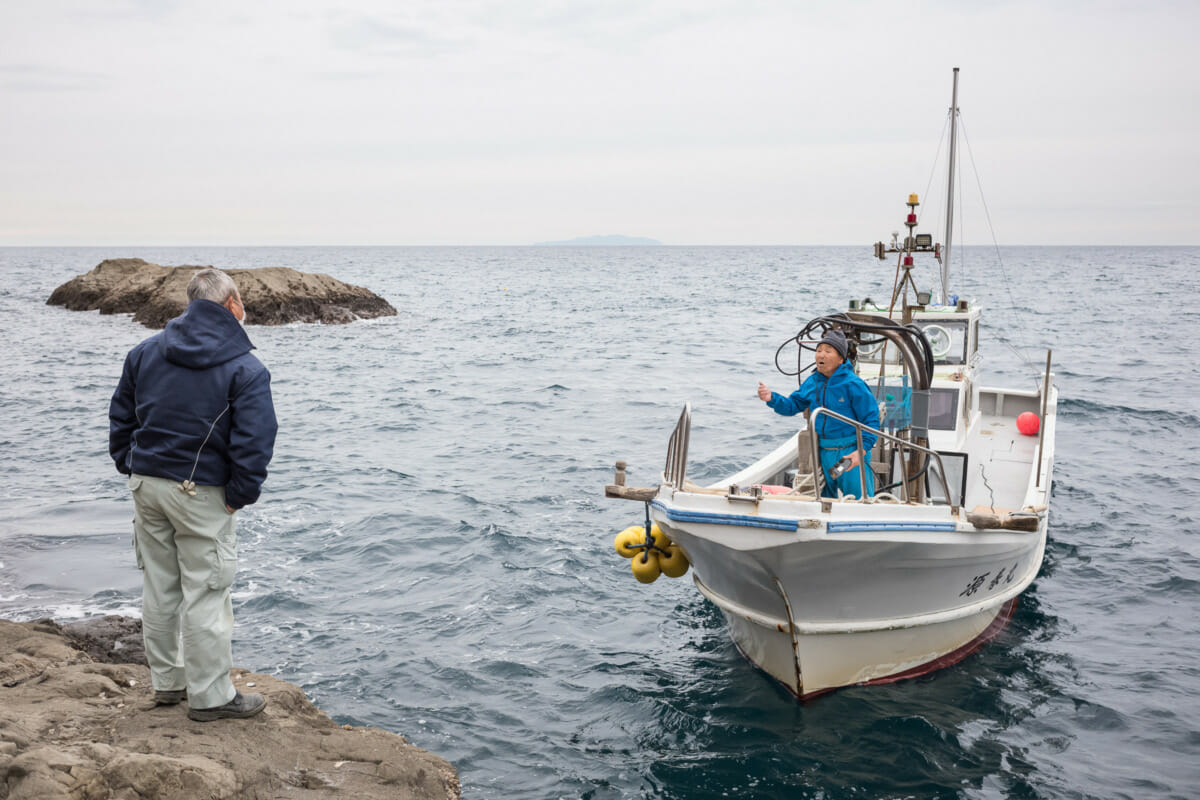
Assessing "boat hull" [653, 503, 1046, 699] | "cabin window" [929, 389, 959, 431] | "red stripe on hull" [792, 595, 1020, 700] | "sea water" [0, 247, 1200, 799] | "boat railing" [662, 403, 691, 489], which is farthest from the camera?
"cabin window" [929, 389, 959, 431]

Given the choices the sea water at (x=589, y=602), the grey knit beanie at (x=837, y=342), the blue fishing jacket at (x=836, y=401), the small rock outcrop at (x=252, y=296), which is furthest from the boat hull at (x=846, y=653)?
the small rock outcrop at (x=252, y=296)

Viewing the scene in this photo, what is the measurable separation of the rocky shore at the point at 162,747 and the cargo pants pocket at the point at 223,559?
796 mm

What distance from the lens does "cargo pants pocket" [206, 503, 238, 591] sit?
4.71 m

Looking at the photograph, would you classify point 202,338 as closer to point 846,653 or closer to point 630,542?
point 630,542

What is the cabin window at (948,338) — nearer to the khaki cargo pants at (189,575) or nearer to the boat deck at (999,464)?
the boat deck at (999,464)

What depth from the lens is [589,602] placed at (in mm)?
9922

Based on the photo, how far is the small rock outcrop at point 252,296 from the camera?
37.3 m

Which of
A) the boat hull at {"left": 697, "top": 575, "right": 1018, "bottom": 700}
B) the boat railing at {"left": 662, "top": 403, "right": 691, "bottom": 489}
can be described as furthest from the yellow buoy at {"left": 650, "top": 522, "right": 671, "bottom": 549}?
the boat hull at {"left": 697, "top": 575, "right": 1018, "bottom": 700}

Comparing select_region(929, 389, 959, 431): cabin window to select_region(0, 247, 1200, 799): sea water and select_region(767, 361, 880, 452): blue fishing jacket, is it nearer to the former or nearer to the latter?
select_region(0, 247, 1200, 799): sea water

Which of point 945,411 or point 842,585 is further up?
point 945,411

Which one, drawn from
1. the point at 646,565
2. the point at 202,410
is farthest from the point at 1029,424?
the point at 202,410

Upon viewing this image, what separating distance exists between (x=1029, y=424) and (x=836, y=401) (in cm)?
649

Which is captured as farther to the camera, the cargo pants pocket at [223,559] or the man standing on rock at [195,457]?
the cargo pants pocket at [223,559]

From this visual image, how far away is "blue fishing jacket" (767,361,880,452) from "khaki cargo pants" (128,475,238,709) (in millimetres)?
4025
